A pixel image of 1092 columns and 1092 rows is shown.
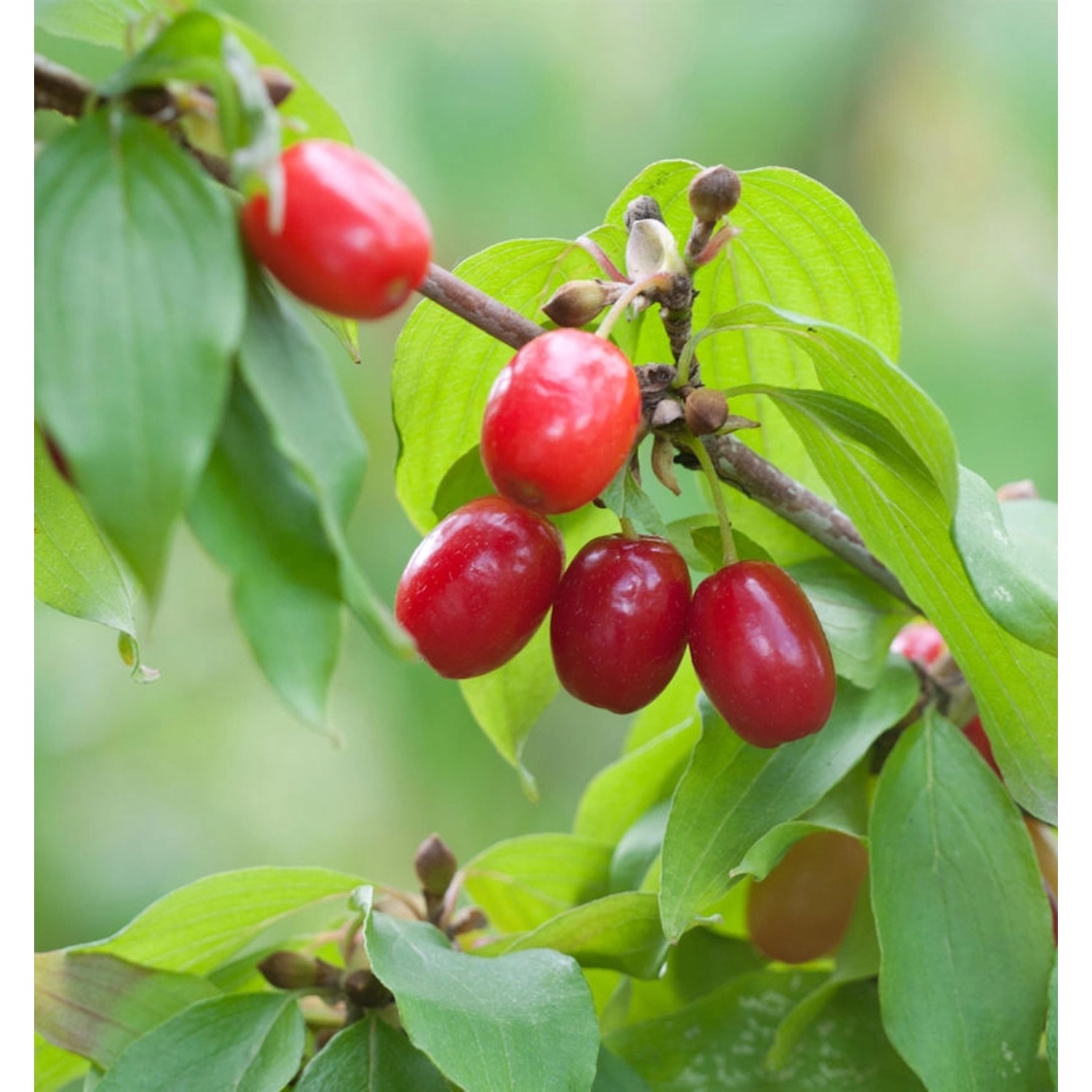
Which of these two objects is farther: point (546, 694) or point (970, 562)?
point (546, 694)

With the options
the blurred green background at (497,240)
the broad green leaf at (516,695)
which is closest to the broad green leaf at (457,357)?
the broad green leaf at (516,695)

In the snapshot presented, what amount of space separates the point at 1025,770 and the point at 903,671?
7cm

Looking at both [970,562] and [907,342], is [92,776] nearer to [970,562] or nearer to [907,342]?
[907,342]

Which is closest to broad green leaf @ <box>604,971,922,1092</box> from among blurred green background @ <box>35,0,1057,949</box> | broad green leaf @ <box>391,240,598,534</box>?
broad green leaf @ <box>391,240,598,534</box>

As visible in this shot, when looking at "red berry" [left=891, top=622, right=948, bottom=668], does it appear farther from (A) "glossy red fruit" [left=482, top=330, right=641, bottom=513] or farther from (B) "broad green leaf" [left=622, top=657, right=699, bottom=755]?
(A) "glossy red fruit" [left=482, top=330, right=641, bottom=513]

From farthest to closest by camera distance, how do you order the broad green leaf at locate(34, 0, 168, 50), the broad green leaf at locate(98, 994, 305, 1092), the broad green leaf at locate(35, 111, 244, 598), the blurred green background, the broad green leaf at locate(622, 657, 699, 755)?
the blurred green background < the broad green leaf at locate(622, 657, 699, 755) < the broad green leaf at locate(98, 994, 305, 1092) < the broad green leaf at locate(34, 0, 168, 50) < the broad green leaf at locate(35, 111, 244, 598)

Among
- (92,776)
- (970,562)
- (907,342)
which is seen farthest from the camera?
(907,342)

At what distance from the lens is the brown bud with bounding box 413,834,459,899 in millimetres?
587

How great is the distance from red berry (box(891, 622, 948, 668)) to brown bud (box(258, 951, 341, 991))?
0.94ft

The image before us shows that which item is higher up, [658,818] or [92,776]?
[658,818]

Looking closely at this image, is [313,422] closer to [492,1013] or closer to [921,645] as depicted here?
[492,1013]

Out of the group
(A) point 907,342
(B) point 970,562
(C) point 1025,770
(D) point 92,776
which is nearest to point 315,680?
(B) point 970,562

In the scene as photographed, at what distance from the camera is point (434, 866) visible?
1.93 ft

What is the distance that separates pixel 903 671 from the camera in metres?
0.58
